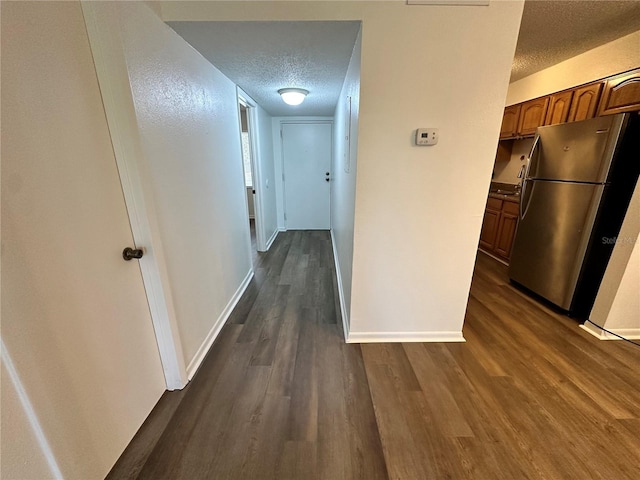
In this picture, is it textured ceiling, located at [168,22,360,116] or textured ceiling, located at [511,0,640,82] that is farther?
textured ceiling, located at [511,0,640,82]

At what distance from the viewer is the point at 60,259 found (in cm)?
97

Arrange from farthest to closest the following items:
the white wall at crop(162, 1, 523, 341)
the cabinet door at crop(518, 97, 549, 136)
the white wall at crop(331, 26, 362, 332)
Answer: the cabinet door at crop(518, 97, 549, 136) < the white wall at crop(331, 26, 362, 332) < the white wall at crop(162, 1, 523, 341)

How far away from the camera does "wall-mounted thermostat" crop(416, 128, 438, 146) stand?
160 cm

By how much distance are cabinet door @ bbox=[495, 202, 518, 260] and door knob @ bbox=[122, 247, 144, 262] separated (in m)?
3.78

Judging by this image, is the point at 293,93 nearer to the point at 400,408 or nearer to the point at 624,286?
the point at 400,408

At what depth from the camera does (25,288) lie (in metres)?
0.86

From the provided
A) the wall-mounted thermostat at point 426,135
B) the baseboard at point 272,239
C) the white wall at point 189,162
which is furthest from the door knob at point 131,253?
the baseboard at point 272,239

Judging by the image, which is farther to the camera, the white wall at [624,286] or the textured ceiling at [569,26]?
the white wall at [624,286]

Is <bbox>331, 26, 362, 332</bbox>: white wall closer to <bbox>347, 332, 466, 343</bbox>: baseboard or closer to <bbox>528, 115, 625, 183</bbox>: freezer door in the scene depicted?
<bbox>347, 332, 466, 343</bbox>: baseboard

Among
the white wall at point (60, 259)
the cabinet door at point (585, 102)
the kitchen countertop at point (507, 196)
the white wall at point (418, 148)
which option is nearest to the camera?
the white wall at point (60, 259)

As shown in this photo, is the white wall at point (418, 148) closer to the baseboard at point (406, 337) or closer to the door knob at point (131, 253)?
the baseboard at point (406, 337)

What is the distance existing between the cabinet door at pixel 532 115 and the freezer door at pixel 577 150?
2.17 feet

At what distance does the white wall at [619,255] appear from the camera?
6.31ft

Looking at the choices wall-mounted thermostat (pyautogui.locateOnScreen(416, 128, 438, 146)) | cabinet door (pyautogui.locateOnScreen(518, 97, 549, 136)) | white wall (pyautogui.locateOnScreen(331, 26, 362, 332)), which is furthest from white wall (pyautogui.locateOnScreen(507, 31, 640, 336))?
white wall (pyautogui.locateOnScreen(331, 26, 362, 332))
